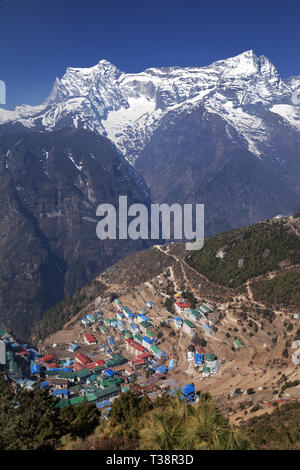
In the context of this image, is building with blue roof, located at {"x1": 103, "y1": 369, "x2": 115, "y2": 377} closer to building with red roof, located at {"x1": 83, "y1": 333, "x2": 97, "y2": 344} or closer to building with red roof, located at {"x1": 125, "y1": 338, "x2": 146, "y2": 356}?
building with red roof, located at {"x1": 125, "y1": 338, "x2": 146, "y2": 356}

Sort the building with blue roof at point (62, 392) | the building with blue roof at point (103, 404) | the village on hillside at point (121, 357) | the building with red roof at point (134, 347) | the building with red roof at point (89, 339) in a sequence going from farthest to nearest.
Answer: the building with red roof at point (89, 339)
the building with red roof at point (134, 347)
the village on hillside at point (121, 357)
the building with blue roof at point (62, 392)
the building with blue roof at point (103, 404)

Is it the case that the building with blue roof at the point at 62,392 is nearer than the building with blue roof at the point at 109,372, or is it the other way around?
the building with blue roof at the point at 62,392

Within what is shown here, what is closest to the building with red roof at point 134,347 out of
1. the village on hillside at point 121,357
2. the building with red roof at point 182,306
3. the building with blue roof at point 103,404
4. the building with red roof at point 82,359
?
the village on hillside at point 121,357

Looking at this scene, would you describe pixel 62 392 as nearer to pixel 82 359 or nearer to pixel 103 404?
pixel 103 404

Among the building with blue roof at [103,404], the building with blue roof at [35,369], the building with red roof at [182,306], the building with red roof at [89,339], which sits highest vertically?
the building with red roof at [182,306]

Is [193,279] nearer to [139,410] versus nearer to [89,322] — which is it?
[89,322]

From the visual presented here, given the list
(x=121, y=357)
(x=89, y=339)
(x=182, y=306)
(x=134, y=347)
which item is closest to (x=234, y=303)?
(x=182, y=306)

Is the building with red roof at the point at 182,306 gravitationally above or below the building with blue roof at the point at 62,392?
above

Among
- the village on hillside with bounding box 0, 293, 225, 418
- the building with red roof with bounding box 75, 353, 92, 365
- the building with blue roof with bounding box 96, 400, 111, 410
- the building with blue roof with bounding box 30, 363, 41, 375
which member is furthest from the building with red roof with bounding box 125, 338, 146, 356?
the building with blue roof with bounding box 30, 363, 41, 375

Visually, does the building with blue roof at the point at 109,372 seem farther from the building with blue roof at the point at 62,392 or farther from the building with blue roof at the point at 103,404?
the building with blue roof at the point at 103,404

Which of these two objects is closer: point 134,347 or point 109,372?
point 109,372
